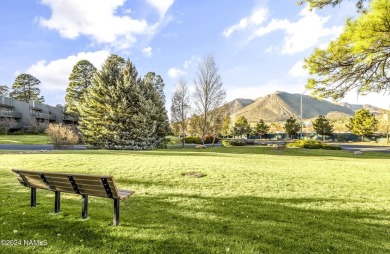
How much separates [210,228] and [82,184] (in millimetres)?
2505

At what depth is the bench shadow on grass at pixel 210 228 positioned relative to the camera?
3676 millimetres

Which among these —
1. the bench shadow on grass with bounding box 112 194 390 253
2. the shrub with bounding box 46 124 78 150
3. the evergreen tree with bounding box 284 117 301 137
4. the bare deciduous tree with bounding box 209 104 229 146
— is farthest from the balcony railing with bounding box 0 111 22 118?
the evergreen tree with bounding box 284 117 301 137

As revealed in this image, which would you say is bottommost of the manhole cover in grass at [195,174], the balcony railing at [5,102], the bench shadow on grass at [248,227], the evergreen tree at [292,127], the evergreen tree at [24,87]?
the bench shadow on grass at [248,227]

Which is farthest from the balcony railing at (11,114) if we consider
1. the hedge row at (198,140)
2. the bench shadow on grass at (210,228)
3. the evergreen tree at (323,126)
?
the evergreen tree at (323,126)

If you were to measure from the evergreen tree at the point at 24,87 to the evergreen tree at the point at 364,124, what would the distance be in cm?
8844

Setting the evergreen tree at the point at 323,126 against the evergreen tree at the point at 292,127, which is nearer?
the evergreen tree at the point at 323,126

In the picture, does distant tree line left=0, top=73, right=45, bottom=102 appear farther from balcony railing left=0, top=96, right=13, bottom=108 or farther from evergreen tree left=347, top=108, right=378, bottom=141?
evergreen tree left=347, top=108, right=378, bottom=141

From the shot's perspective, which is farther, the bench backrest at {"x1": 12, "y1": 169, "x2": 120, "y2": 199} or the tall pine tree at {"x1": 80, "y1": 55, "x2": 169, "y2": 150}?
the tall pine tree at {"x1": 80, "y1": 55, "x2": 169, "y2": 150}

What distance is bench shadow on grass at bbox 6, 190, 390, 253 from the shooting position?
368 centimetres

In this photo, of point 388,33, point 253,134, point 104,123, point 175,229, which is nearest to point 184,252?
point 175,229

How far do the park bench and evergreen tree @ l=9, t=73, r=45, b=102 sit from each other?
81.1 m

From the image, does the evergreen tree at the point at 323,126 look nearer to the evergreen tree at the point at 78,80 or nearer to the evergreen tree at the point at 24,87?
the evergreen tree at the point at 78,80

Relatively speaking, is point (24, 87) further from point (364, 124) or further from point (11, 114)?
point (364, 124)

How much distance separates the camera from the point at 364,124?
56188 millimetres
